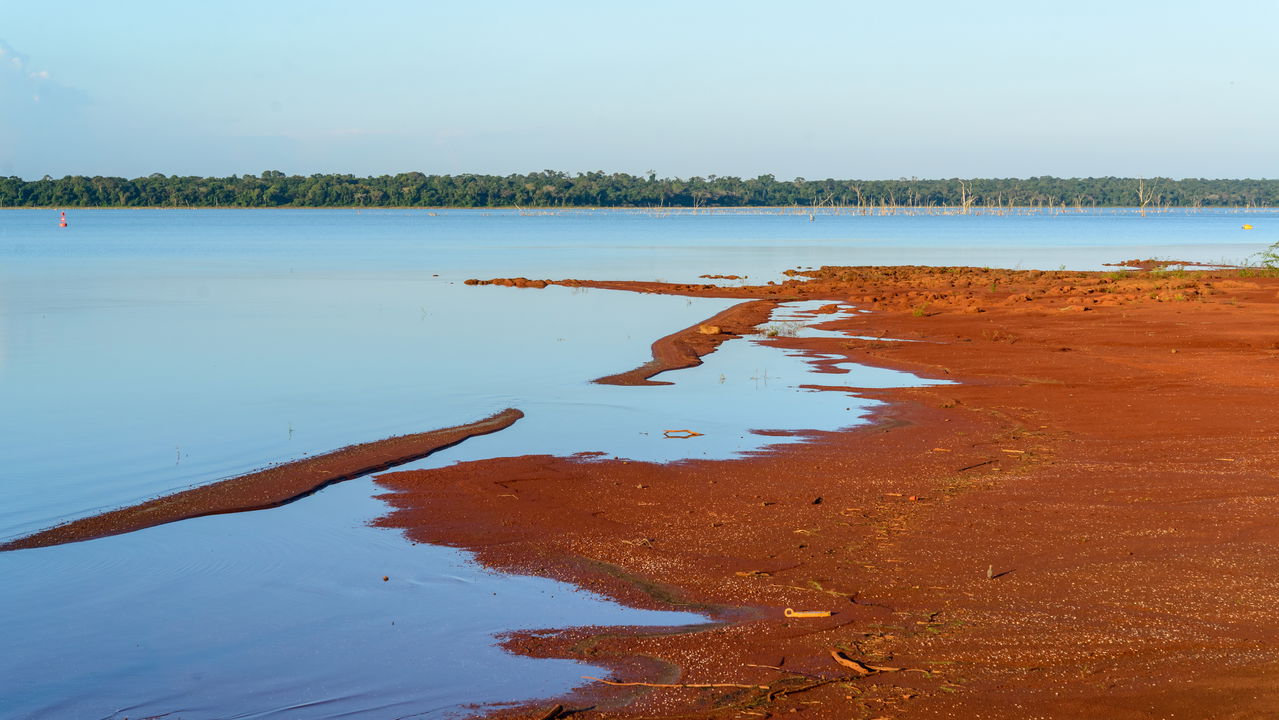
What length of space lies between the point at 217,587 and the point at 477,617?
232cm

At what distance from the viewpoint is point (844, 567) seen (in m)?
8.70

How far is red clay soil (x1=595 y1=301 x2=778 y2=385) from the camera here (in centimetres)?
2116

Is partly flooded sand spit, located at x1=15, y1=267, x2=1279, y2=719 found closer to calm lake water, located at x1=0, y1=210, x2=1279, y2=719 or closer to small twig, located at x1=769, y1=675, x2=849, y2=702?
small twig, located at x1=769, y1=675, x2=849, y2=702

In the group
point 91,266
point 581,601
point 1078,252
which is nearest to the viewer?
point 581,601

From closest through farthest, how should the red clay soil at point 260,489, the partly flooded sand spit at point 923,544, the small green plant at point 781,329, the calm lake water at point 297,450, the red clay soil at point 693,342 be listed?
the partly flooded sand spit at point 923,544, the calm lake water at point 297,450, the red clay soil at point 260,489, the red clay soil at point 693,342, the small green plant at point 781,329

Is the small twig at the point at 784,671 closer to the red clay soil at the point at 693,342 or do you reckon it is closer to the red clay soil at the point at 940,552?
the red clay soil at the point at 940,552

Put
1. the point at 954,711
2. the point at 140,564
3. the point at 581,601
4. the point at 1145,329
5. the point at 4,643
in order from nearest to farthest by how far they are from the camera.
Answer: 1. the point at 954,711
2. the point at 4,643
3. the point at 581,601
4. the point at 140,564
5. the point at 1145,329

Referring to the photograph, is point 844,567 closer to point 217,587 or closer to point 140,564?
point 217,587

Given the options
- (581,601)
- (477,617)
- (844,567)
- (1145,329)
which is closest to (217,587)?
(477,617)

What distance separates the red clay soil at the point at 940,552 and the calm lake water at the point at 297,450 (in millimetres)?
642

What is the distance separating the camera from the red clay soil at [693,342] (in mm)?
21156

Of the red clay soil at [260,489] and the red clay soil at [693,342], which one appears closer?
the red clay soil at [260,489]

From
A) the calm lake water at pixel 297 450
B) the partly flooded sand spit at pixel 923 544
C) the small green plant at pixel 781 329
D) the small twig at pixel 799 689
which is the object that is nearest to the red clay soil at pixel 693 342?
the small green plant at pixel 781 329

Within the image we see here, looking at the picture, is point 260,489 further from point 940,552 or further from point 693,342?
point 693,342
